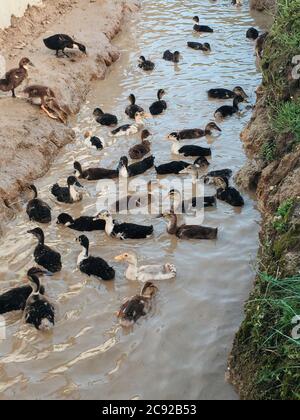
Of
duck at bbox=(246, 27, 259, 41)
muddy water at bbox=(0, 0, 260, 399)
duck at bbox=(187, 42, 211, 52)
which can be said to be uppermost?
duck at bbox=(246, 27, 259, 41)

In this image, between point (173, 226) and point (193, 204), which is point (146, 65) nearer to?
point (193, 204)

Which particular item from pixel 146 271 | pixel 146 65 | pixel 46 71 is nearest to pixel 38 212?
pixel 146 271

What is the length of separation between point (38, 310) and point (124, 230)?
194 cm

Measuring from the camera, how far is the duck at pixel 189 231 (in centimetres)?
803

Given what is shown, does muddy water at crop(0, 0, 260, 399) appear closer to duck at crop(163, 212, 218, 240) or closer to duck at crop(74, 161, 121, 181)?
duck at crop(163, 212, 218, 240)

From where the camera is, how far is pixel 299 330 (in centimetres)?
471

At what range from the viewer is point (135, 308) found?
656 cm

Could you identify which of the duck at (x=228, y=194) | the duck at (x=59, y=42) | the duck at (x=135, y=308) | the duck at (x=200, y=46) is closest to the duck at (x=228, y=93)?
the duck at (x=200, y=46)

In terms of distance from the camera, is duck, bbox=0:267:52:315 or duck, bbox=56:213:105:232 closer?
duck, bbox=0:267:52:315

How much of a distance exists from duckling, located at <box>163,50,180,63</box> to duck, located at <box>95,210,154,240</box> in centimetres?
743

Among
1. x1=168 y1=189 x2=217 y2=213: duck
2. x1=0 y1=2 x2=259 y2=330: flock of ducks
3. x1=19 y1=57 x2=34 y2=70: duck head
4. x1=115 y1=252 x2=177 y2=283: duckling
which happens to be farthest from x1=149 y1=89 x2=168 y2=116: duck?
x1=115 y1=252 x2=177 y2=283: duckling

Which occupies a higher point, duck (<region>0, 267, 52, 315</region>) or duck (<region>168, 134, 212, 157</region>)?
duck (<region>168, 134, 212, 157</region>)

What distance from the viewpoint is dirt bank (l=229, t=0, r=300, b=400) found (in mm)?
4762
